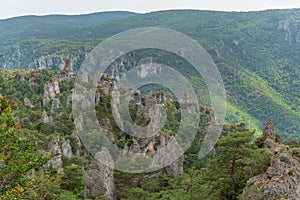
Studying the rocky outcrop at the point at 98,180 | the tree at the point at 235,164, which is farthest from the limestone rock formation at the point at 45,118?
the tree at the point at 235,164

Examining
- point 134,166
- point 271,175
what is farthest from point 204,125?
point 271,175

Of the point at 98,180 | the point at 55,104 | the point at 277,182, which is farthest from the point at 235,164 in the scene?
the point at 55,104

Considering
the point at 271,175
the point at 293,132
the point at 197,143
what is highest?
the point at 271,175

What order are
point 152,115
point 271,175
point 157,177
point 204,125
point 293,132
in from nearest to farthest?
point 271,175, point 157,177, point 152,115, point 204,125, point 293,132

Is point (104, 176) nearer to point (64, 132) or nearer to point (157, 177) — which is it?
point (157, 177)

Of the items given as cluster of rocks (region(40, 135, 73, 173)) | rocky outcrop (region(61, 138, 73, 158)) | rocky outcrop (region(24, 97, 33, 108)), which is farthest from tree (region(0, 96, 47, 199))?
rocky outcrop (region(24, 97, 33, 108))

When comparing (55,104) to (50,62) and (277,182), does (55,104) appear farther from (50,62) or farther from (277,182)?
(50,62)
